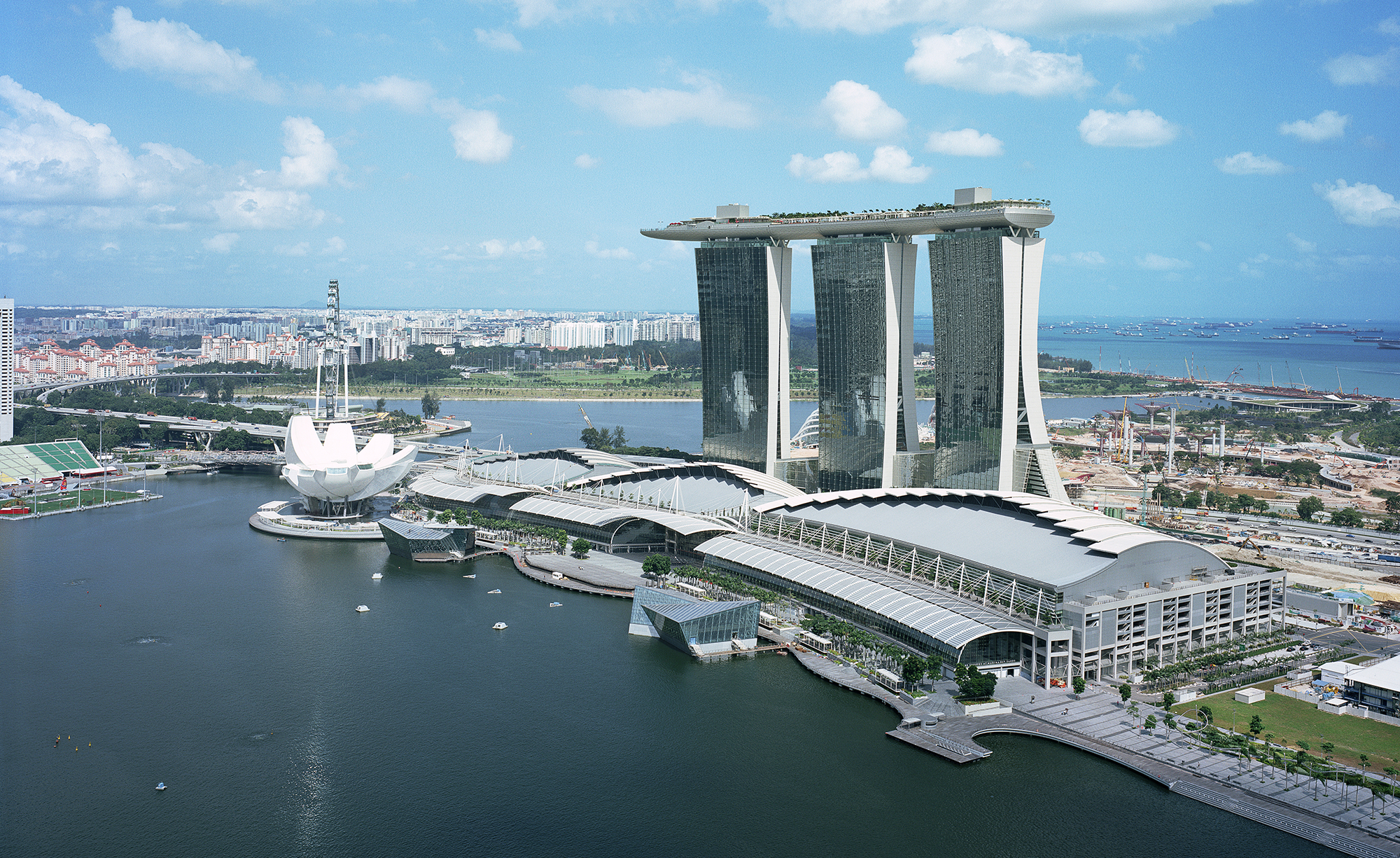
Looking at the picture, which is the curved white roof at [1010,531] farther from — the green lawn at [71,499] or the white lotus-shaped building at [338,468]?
the green lawn at [71,499]

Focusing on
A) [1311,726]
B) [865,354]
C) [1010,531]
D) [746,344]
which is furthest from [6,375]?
[1311,726]

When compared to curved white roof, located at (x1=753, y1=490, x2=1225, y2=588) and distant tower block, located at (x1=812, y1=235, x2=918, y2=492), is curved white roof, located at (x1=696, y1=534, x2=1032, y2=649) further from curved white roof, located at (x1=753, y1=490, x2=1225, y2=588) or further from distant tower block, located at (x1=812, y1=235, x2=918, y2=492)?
distant tower block, located at (x1=812, y1=235, x2=918, y2=492)

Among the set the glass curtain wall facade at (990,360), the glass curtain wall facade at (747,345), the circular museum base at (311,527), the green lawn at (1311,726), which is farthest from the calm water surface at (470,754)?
the glass curtain wall facade at (747,345)

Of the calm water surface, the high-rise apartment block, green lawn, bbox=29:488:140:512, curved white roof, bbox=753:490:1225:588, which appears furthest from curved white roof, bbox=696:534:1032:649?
the high-rise apartment block

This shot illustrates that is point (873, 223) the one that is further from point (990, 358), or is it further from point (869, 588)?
point (869, 588)

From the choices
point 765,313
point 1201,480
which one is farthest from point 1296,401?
point 765,313

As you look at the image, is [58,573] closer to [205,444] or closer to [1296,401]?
[205,444]
